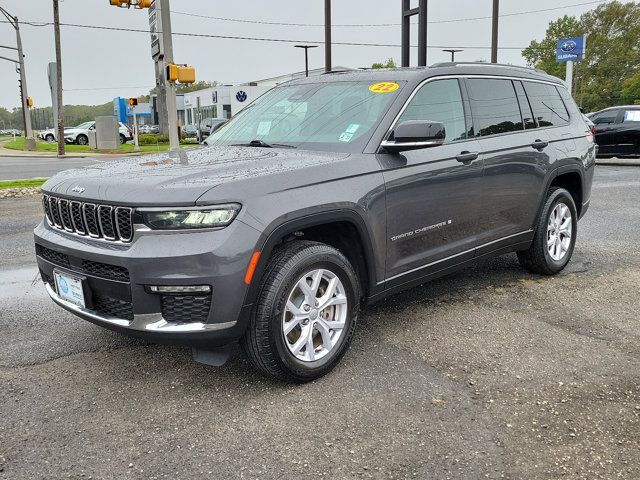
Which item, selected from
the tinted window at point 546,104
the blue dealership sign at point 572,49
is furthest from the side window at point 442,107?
the blue dealership sign at point 572,49

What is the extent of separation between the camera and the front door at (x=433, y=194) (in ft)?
12.6

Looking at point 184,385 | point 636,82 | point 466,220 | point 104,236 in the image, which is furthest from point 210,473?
point 636,82

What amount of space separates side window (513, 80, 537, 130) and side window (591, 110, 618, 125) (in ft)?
46.5

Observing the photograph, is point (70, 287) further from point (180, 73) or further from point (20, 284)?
point (180, 73)

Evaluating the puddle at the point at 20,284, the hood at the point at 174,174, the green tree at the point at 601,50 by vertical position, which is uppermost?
the green tree at the point at 601,50

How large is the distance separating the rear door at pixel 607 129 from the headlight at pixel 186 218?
1735 centimetres

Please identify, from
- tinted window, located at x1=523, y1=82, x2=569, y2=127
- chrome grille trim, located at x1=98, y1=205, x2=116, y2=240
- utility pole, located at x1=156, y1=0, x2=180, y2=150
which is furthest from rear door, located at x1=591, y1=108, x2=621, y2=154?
chrome grille trim, located at x1=98, y1=205, x2=116, y2=240

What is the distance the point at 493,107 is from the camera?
4781 millimetres

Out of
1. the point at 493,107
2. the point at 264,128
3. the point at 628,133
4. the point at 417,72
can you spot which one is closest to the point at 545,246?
the point at 493,107

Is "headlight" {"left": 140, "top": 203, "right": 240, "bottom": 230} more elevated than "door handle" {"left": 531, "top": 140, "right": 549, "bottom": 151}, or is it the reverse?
"door handle" {"left": 531, "top": 140, "right": 549, "bottom": 151}

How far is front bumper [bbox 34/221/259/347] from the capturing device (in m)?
2.91

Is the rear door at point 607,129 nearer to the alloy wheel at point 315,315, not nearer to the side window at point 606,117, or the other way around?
the side window at point 606,117

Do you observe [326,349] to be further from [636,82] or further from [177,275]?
[636,82]

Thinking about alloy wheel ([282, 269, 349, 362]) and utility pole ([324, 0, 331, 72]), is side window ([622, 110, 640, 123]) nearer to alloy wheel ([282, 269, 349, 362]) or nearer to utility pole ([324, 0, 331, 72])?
utility pole ([324, 0, 331, 72])
